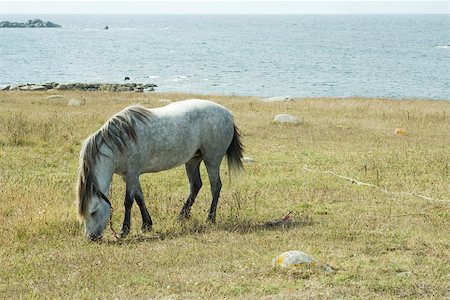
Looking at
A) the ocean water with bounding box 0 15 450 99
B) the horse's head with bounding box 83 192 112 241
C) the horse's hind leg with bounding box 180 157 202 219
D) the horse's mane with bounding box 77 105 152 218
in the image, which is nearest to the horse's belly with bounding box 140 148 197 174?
the horse's mane with bounding box 77 105 152 218

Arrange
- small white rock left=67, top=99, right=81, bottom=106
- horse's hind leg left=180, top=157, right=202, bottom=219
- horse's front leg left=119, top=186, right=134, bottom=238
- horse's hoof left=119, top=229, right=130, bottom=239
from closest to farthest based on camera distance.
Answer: horse's hoof left=119, top=229, right=130, bottom=239
horse's front leg left=119, top=186, right=134, bottom=238
horse's hind leg left=180, top=157, right=202, bottom=219
small white rock left=67, top=99, right=81, bottom=106

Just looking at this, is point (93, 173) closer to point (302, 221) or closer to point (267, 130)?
point (302, 221)

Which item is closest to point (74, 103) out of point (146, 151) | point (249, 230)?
point (146, 151)

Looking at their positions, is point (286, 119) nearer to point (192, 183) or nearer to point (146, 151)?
point (192, 183)

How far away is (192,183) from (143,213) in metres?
1.68

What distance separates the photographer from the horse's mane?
35.9 ft

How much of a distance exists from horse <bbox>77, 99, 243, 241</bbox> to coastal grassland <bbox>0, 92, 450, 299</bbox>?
505 millimetres

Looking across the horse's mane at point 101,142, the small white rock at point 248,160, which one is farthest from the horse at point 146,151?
the small white rock at point 248,160

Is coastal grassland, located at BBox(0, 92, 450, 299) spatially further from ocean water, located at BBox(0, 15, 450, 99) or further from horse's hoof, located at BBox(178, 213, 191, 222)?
ocean water, located at BBox(0, 15, 450, 99)

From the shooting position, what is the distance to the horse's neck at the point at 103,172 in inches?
443

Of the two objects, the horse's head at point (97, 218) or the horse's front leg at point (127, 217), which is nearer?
the horse's head at point (97, 218)

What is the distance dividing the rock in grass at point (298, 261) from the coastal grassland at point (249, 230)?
0.13 metres

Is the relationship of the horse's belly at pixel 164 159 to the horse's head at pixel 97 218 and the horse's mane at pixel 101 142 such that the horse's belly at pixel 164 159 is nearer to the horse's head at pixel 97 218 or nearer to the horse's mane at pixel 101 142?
the horse's mane at pixel 101 142

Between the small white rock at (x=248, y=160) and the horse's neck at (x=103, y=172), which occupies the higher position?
the horse's neck at (x=103, y=172)
